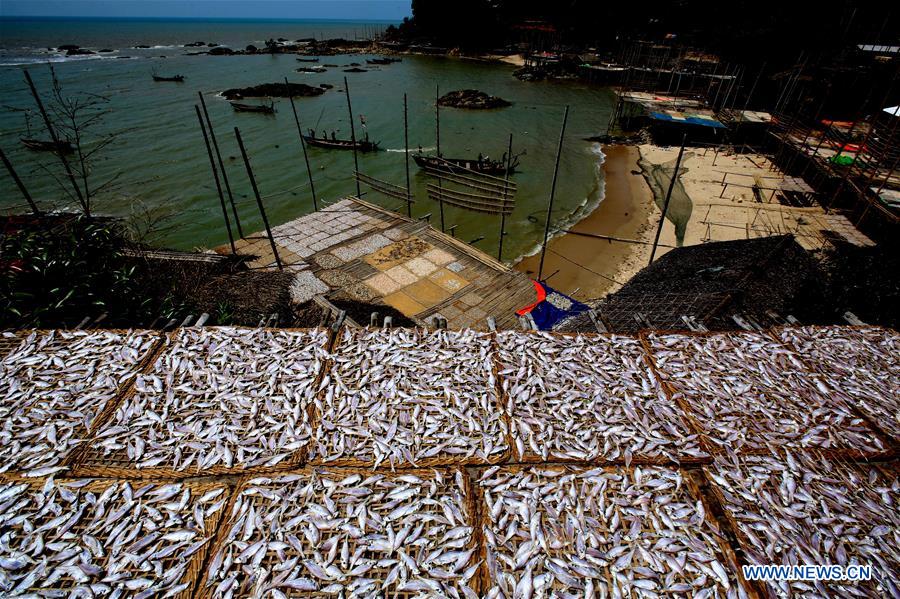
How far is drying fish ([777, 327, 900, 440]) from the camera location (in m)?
4.61

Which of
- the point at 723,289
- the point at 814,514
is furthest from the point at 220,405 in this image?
the point at 723,289

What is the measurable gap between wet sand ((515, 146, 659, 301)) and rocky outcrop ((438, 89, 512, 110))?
88.4 ft

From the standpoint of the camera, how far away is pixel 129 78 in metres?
64.7

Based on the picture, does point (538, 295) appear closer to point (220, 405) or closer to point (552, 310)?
point (552, 310)

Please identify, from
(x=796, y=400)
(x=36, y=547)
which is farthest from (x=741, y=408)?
(x=36, y=547)

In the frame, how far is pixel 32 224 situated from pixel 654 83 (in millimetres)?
62555

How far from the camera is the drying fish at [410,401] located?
3.94 meters

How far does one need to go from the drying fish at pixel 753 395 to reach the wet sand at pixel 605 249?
12795 millimetres

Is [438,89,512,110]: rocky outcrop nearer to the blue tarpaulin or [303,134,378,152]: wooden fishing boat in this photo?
[303,134,378,152]: wooden fishing boat

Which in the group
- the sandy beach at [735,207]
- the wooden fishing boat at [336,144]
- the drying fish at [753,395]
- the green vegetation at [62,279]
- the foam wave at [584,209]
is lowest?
the foam wave at [584,209]

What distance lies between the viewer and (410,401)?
443cm

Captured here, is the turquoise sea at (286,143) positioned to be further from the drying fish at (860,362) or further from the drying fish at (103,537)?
the drying fish at (860,362)

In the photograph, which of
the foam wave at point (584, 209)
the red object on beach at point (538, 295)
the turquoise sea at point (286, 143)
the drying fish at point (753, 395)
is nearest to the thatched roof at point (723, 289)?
the red object on beach at point (538, 295)

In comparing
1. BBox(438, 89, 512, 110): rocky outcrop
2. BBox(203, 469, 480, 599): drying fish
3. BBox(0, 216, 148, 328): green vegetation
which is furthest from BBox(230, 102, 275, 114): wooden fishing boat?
BBox(203, 469, 480, 599): drying fish
